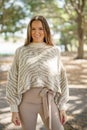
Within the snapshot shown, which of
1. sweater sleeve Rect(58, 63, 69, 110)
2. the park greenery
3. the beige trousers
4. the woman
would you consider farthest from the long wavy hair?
the park greenery

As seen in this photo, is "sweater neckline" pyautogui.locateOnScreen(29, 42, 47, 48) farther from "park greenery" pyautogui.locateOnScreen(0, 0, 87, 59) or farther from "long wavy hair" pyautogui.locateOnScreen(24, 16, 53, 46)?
"park greenery" pyautogui.locateOnScreen(0, 0, 87, 59)

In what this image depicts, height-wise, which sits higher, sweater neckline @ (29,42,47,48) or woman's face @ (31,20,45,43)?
woman's face @ (31,20,45,43)

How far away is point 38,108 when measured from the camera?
289cm

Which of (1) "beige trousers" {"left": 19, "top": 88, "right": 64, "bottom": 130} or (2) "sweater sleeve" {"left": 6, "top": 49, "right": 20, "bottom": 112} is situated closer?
(1) "beige trousers" {"left": 19, "top": 88, "right": 64, "bottom": 130}

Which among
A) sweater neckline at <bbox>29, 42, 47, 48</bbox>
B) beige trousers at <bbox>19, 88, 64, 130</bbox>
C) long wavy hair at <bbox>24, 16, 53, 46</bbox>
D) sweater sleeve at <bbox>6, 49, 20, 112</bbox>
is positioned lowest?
beige trousers at <bbox>19, 88, 64, 130</bbox>

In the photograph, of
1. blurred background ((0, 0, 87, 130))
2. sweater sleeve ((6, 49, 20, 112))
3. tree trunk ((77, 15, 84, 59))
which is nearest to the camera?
sweater sleeve ((6, 49, 20, 112))

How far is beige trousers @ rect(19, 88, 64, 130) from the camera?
2.85 metres

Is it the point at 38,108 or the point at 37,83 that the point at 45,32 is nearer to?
the point at 37,83

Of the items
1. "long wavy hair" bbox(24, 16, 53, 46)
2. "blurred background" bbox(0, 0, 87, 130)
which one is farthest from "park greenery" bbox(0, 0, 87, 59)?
"long wavy hair" bbox(24, 16, 53, 46)

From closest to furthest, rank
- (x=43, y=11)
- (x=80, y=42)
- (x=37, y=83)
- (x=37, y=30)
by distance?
(x=37, y=83), (x=37, y=30), (x=80, y=42), (x=43, y=11)

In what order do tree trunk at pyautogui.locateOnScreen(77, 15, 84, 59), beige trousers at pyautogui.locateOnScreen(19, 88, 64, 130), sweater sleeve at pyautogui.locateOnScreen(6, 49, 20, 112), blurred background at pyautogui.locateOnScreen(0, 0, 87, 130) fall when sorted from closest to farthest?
beige trousers at pyautogui.locateOnScreen(19, 88, 64, 130), sweater sleeve at pyautogui.locateOnScreen(6, 49, 20, 112), blurred background at pyautogui.locateOnScreen(0, 0, 87, 130), tree trunk at pyautogui.locateOnScreen(77, 15, 84, 59)

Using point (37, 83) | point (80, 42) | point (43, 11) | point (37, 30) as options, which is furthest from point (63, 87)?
point (43, 11)

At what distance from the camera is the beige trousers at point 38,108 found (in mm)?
2852

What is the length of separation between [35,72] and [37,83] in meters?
0.10
